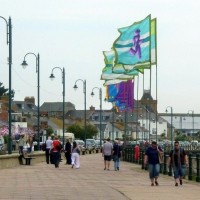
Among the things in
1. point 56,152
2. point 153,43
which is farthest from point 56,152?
point 153,43

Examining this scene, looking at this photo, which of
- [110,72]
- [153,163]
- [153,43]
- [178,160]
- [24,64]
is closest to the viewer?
[178,160]

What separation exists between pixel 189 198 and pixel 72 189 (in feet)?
13.0

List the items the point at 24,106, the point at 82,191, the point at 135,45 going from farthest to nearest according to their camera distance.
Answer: the point at 24,106 → the point at 135,45 → the point at 82,191

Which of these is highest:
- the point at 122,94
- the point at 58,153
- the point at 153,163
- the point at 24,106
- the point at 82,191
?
the point at 24,106

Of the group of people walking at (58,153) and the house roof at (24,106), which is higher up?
the house roof at (24,106)

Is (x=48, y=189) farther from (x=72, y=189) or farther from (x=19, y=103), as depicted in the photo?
(x=19, y=103)

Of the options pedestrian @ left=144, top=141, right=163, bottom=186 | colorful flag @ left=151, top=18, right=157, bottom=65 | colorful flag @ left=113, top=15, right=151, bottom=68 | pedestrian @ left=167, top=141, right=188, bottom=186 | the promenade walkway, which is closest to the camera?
the promenade walkway

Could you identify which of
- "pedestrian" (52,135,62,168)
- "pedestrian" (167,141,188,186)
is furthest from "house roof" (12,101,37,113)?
"pedestrian" (167,141,188,186)

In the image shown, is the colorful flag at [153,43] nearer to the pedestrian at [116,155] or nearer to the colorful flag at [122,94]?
the pedestrian at [116,155]

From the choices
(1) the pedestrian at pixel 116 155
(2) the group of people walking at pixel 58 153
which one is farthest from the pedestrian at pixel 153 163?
(2) the group of people walking at pixel 58 153

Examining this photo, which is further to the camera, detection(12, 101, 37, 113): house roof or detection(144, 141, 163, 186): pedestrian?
detection(12, 101, 37, 113): house roof

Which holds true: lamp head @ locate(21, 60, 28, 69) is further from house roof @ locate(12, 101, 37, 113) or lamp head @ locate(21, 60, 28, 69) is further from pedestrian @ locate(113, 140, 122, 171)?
house roof @ locate(12, 101, 37, 113)

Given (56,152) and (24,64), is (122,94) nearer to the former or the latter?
(24,64)

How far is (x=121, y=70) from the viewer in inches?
1916
